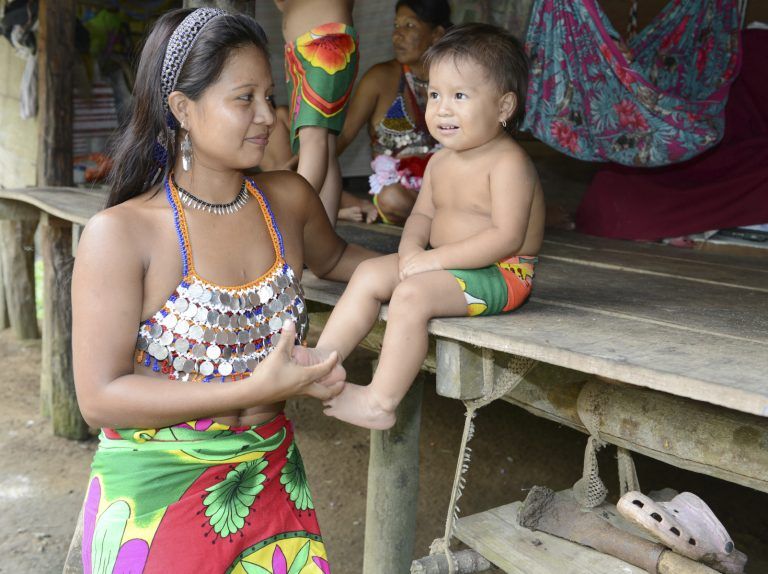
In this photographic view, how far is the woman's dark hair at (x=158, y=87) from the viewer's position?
5.25 ft

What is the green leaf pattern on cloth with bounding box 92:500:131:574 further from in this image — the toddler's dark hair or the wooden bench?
the wooden bench

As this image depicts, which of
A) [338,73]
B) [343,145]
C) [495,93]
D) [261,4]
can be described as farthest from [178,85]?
[261,4]

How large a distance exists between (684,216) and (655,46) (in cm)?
82

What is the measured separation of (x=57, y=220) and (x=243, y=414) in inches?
137

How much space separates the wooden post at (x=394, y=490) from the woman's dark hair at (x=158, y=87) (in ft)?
4.06

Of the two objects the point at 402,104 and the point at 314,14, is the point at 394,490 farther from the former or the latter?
the point at 402,104

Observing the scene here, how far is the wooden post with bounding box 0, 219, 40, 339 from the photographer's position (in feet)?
20.2

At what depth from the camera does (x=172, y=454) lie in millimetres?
1617

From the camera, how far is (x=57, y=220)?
477 centimetres

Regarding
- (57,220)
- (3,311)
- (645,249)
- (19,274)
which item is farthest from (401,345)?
(3,311)

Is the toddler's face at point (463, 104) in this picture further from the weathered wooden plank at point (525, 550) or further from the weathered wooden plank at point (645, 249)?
the weathered wooden plank at point (645, 249)

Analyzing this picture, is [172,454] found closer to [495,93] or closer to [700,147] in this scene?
[495,93]

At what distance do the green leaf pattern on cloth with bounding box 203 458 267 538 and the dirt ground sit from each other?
6.26 feet

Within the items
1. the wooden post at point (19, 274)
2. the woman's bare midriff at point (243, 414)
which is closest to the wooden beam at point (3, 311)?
the wooden post at point (19, 274)
